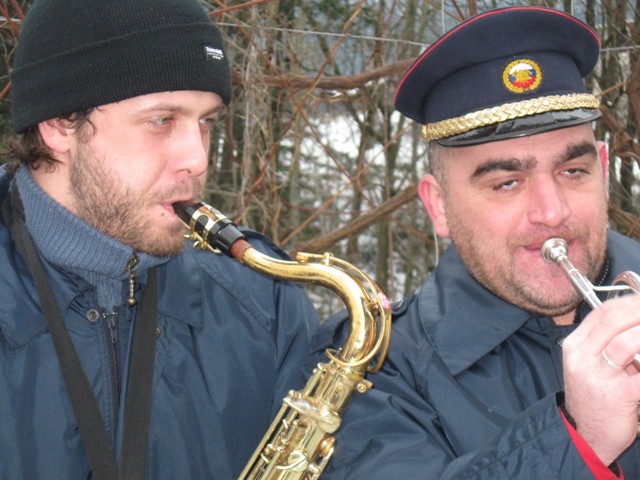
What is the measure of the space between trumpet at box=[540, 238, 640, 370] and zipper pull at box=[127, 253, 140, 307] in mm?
1161

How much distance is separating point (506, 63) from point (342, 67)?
3.73 m

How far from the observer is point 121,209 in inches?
100.0

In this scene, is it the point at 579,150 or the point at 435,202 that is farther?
the point at 435,202

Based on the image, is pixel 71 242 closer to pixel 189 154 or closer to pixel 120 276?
pixel 120 276

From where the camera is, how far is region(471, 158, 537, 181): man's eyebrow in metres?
2.35

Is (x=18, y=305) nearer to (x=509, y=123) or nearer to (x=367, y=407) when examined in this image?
(x=367, y=407)

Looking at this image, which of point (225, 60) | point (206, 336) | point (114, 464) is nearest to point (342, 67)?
point (225, 60)

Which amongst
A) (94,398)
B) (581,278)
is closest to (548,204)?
(581,278)

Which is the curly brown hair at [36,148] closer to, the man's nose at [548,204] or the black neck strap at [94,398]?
the black neck strap at [94,398]

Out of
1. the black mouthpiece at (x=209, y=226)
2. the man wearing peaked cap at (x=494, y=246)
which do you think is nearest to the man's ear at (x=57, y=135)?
the black mouthpiece at (x=209, y=226)

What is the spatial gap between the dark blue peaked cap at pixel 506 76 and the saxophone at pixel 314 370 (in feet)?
1.86

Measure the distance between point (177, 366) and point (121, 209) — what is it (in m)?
0.48

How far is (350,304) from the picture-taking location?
2656mm

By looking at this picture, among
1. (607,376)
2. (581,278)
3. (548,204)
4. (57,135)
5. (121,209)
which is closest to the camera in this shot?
(607,376)
